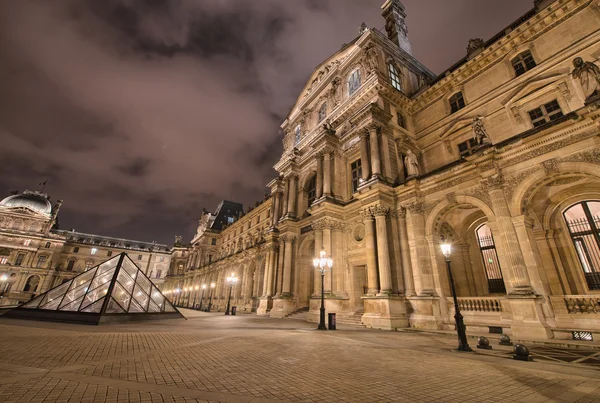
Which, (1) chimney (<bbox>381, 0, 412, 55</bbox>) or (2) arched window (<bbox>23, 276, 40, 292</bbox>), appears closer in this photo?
(1) chimney (<bbox>381, 0, 412, 55</bbox>)

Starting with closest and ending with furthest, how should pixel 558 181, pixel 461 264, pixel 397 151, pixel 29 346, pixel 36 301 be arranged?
pixel 29 346 < pixel 558 181 < pixel 36 301 < pixel 461 264 < pixel 397 151

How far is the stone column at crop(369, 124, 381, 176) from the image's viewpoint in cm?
1728

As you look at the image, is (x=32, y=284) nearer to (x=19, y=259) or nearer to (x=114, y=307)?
(x=19, y=259)

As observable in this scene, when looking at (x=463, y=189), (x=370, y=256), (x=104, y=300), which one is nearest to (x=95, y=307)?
(x=104, y=300)

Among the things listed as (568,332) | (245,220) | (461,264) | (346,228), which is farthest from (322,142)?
(245,220)

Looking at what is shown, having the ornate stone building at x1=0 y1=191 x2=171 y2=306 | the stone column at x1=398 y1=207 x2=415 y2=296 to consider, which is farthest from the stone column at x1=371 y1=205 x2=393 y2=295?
the ornate stone building at x1=0 y1=191 x2=171 y2=306

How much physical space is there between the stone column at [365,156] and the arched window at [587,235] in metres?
10.5

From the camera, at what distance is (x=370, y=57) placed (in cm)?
2248

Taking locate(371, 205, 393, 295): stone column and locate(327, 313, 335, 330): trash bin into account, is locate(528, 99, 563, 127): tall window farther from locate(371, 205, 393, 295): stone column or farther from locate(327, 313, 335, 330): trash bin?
locate(327, 313, 335, 330): trash bin

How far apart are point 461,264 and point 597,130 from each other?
30.0 feet

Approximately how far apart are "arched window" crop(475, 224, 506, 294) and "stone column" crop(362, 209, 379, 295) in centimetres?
668

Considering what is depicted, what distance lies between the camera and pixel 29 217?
57.9 meters

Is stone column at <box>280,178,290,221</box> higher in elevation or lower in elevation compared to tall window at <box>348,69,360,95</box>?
lower

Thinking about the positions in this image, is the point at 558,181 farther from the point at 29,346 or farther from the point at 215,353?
the point at 29,346
